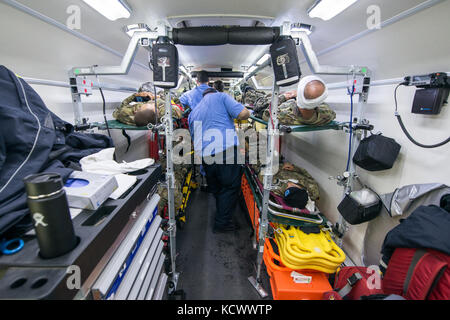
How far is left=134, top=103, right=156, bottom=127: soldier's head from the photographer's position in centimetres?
190

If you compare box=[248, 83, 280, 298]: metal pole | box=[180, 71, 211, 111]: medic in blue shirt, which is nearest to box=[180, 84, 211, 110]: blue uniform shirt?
box=[180, 71, 211, 111]: medic in blue shirt

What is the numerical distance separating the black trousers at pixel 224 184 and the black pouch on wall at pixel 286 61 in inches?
51.3

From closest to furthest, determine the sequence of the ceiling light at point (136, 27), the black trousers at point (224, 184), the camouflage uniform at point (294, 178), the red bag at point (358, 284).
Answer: the red bag at point (358, 284) < the ceiling light at point (136, 27) < the camouflage uniform at point (294, 178) < the black trousers at point (224, 184)

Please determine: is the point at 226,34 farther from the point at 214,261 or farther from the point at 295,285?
the point at 214,261

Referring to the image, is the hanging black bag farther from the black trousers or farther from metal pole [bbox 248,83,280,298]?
the black trousers

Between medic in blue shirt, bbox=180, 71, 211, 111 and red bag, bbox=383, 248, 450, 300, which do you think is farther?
medic in blue shirt, bbox=180, 71, 211, 111

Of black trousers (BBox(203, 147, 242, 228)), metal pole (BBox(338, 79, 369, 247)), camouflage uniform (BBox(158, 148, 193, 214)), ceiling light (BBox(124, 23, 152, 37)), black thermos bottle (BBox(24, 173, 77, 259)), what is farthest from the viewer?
black trousers (BBox(203, 147, 242, 228))

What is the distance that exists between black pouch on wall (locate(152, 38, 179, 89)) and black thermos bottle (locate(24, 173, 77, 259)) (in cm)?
111

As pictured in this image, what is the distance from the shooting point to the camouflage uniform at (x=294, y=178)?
86.3 inches

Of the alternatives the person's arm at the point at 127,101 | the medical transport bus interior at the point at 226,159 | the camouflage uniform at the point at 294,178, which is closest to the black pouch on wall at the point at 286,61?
the medical transport bus interior at the point at 226,159

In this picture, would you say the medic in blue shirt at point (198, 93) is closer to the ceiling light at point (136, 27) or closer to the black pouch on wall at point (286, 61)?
the ceiling light at point (136, 27)

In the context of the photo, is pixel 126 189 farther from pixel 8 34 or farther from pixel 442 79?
pixel 442 79

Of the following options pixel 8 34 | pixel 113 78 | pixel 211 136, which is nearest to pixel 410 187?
pixel 211 136
